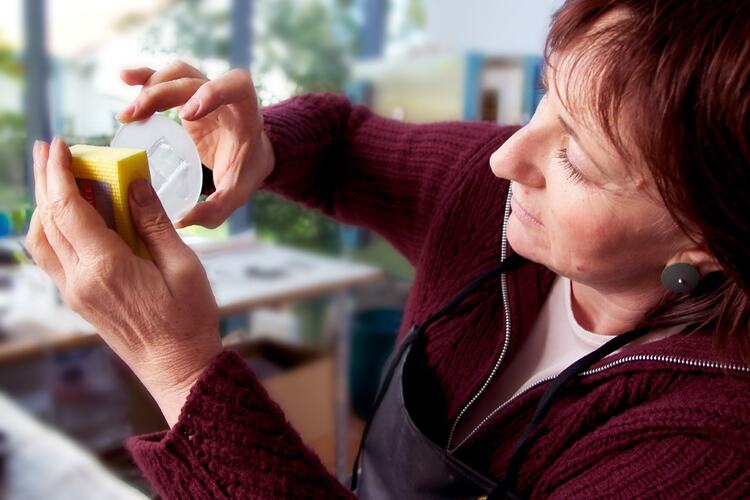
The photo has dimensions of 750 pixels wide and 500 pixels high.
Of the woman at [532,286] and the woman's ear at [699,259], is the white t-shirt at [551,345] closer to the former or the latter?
the woman at [532,286]

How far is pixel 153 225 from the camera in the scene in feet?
1.54

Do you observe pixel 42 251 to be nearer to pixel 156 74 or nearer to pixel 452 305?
pixel 156 74

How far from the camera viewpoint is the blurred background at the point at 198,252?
0.75 meters

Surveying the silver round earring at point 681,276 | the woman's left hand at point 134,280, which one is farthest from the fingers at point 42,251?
the silver round earring at point 681,276

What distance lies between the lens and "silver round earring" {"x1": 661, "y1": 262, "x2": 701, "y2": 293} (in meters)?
0.57

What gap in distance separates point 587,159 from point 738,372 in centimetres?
23

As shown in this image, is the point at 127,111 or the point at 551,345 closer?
the point at 127,111

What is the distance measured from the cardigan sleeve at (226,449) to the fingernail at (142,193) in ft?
0.45

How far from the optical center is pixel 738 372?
1.74 ft

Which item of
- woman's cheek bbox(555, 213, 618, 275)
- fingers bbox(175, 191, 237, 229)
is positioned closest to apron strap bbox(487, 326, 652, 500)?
woman's cheek bbox(555, 213, 618, 275)

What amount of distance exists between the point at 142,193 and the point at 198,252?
0.56 ft

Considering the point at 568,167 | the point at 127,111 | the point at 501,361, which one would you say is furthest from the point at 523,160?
the point at 127,111

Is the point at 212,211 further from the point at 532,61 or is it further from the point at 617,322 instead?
the point at 532,61

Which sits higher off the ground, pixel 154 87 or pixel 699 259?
pixel 154 87
